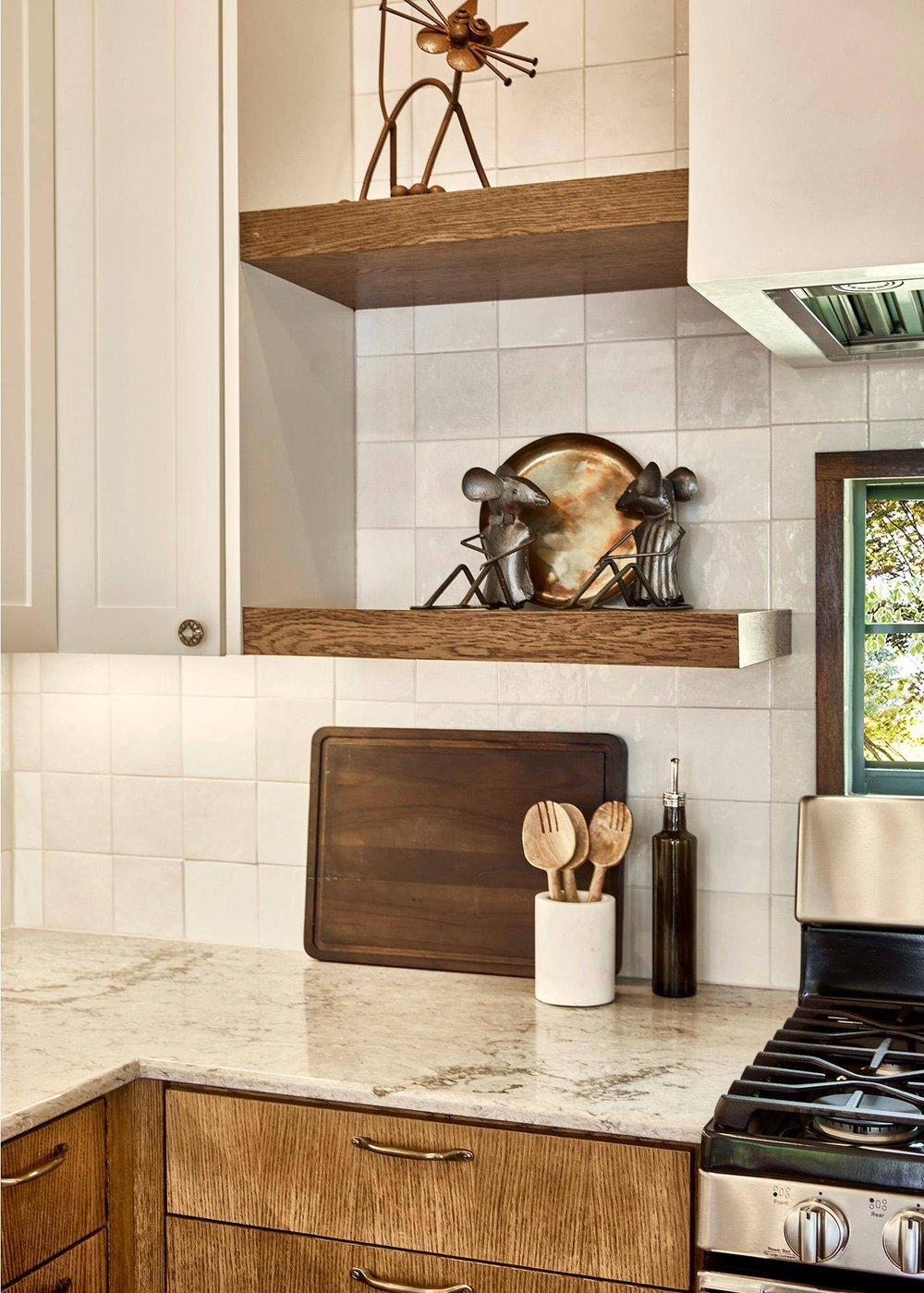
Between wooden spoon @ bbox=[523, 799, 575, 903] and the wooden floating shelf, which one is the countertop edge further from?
the wooden floating shelf

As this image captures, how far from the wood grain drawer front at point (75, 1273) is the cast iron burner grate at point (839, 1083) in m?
0.81

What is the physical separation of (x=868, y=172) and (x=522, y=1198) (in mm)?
1229

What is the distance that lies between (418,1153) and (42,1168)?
1.45 ft

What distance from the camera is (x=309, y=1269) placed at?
5.37 ft

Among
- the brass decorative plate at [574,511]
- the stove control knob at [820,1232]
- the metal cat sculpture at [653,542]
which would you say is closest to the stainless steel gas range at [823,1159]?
the stove control knob at [820,1232]

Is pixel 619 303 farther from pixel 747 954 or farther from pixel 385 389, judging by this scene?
pixel 747 954

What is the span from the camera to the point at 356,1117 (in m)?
1.61

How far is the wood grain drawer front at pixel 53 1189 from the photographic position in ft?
4.96

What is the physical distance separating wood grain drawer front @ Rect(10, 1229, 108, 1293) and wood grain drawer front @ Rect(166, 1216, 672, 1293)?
0.09 metres

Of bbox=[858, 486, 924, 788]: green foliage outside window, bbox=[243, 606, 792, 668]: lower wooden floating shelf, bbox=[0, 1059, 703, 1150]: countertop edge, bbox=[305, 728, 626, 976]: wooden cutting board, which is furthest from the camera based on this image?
bbox=[305, 728, 626, 976]: wooden cutting board

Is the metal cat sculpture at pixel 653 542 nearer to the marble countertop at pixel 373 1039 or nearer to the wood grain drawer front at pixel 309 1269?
the marble countertop at pixel 373 1039

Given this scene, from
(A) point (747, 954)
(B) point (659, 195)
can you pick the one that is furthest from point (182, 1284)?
(B) point (659, 195)

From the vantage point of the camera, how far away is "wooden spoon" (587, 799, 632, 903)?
196 cm

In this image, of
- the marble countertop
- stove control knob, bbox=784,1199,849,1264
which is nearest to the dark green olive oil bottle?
the marble countertop
